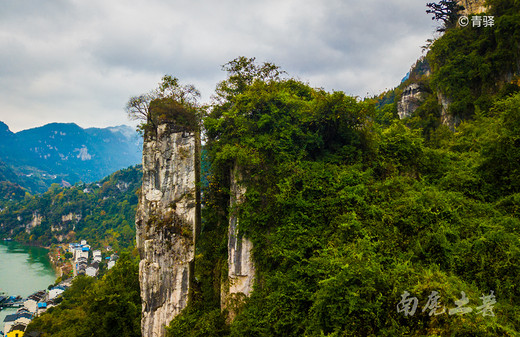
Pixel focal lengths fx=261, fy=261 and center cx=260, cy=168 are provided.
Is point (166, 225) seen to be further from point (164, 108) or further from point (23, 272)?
point (23, 272)

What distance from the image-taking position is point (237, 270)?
31.0ft

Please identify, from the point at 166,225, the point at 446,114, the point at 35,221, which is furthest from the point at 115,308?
the point at 35,221

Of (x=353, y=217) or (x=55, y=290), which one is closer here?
(x=353, y=217)

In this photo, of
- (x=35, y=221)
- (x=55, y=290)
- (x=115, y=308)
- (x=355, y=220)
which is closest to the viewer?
(x=355, y=220)

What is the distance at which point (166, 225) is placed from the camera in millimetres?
11492

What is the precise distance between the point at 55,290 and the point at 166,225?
3980cm

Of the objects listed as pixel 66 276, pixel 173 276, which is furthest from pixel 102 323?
pixel 66 276

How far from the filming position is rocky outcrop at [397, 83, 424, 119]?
22531 mm

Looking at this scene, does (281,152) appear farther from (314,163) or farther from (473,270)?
(473,270)

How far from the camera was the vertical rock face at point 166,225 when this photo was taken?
11.2 m

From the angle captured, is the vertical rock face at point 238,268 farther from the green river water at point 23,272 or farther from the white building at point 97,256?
the white building at point 97,256

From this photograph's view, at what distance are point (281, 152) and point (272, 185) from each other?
124 centimetres

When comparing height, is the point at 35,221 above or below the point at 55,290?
above

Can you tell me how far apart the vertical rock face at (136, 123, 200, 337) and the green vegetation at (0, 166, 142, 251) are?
65413mm
